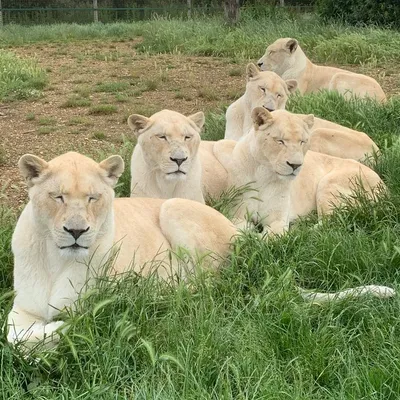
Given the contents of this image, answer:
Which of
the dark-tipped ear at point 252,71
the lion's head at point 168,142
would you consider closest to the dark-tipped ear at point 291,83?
the dark-tipped ear at point 252,71

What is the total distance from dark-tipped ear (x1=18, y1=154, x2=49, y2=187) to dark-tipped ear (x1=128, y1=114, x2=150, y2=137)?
1.72 m

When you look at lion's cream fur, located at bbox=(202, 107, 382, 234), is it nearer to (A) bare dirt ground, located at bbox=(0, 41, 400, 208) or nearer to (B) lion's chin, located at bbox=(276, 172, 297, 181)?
(B) lion's chin, located at bbox=(276, 172, 297, 181)

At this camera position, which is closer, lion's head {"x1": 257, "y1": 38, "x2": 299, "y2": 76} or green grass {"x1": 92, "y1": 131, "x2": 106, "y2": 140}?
green grass {"x1": 92, "y1": 131, "x2": 106, "y2": 140}

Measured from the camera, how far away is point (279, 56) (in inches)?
383

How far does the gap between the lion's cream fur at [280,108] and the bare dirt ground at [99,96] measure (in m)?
1.22

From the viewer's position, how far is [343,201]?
5.36 m

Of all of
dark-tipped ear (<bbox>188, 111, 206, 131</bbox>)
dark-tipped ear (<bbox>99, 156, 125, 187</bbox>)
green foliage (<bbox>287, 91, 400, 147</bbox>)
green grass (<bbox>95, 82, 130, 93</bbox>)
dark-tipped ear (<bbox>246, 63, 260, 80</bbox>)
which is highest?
dark-tipped ear (<bbox>99, 156, 125, 187</bbox>)

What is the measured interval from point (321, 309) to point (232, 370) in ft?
2.71

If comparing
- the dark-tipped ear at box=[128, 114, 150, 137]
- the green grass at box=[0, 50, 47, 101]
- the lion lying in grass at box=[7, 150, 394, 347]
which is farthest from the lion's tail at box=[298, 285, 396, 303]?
the green grass at box=[0, 50, 47, 101]

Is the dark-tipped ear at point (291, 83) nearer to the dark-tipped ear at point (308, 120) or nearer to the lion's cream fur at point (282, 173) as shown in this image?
the lion's cream fur at point (282, 173)

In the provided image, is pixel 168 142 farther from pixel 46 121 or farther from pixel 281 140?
pixel 46 121

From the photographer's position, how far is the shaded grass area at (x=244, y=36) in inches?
553

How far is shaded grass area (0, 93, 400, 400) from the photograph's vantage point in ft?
9.88

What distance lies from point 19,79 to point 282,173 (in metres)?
7.81
